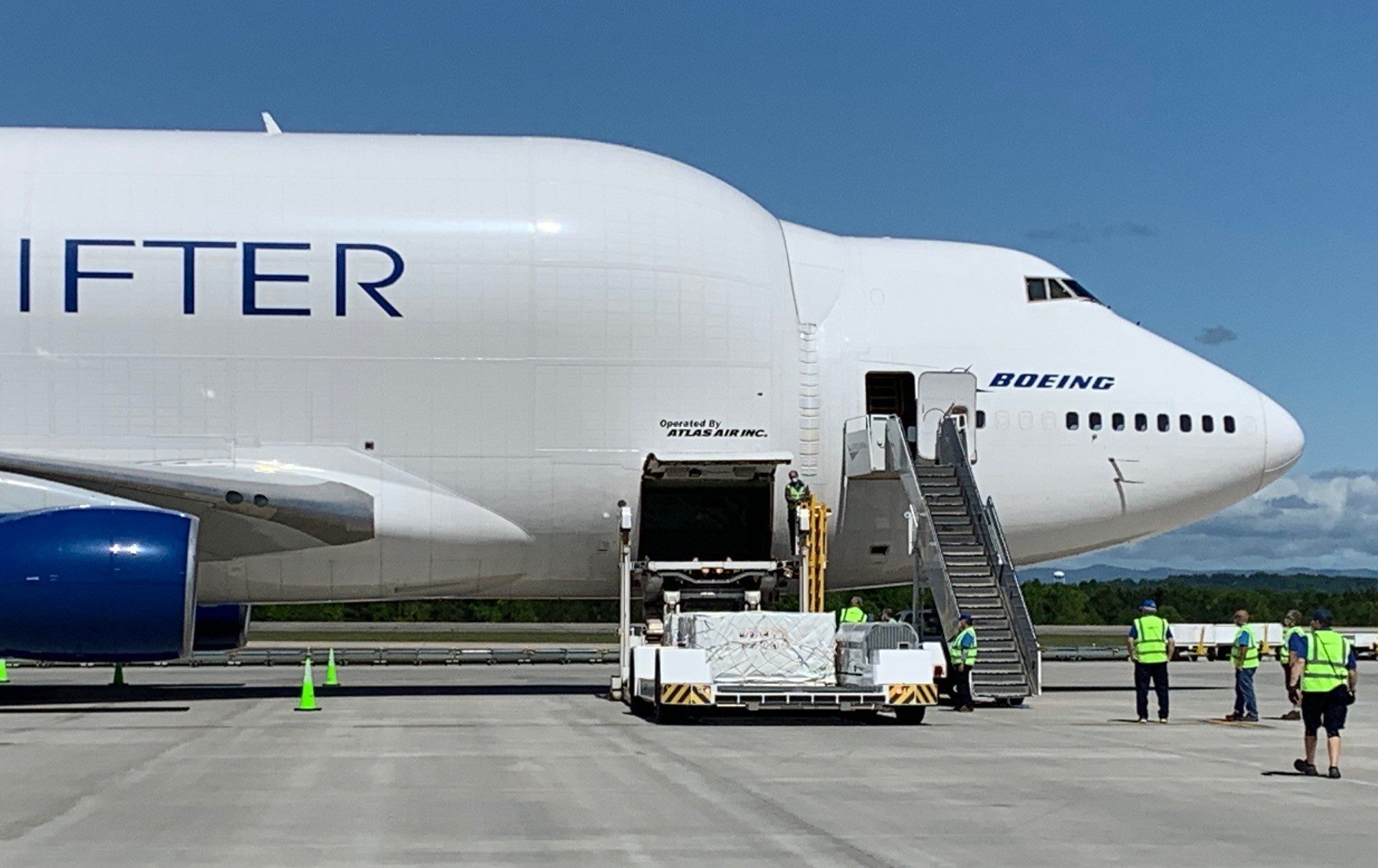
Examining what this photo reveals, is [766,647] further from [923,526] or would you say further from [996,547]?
[996,547]

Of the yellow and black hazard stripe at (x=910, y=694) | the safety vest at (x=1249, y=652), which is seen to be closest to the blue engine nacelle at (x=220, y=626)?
the yellow and black hazard stripe at (x=910, y=694)

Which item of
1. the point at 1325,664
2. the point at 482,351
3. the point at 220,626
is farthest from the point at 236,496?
the point at 1325,664

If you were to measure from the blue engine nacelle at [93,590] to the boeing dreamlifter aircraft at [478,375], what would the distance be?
3.2 inches

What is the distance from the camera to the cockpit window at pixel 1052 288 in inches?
1024

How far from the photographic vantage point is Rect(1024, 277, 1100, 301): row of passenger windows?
85.4 ft

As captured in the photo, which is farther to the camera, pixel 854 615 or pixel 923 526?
pixel 923 526

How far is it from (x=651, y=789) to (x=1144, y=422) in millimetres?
14369

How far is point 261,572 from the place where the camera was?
934 inches

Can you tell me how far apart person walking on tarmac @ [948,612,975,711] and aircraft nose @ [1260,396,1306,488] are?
619 centimetres

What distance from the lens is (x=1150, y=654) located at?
71.6 feet

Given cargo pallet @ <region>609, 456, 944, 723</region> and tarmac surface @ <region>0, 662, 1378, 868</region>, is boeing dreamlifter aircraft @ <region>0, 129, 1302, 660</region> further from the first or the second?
tarmac surface @ <region>0, 662, 1378, 868</region>

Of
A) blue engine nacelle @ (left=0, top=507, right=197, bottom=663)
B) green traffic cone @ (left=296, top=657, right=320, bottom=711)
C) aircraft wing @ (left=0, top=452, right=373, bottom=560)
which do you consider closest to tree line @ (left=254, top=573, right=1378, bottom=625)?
aircraft wing @ (left=0, top=452, right=373, bottom=560)

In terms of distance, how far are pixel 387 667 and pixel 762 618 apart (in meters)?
19.6

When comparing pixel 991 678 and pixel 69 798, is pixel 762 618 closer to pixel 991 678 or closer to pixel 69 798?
pixel 991 678
